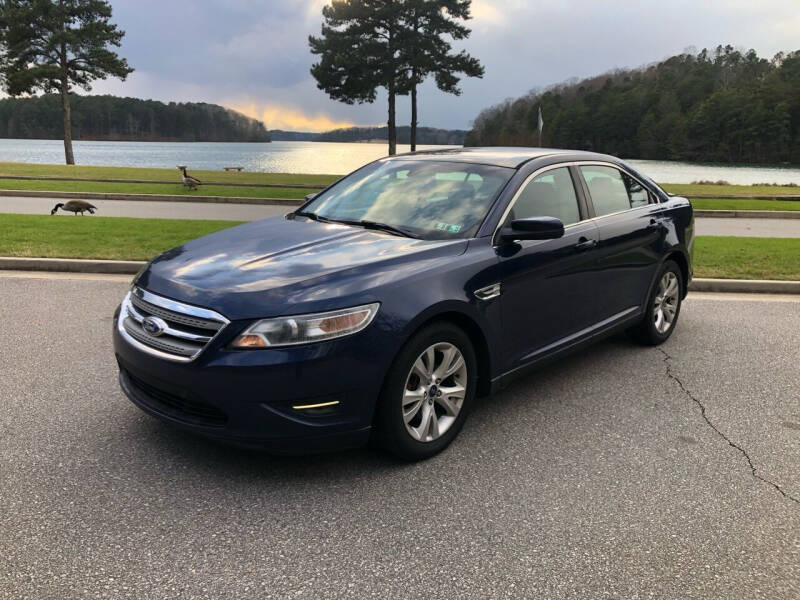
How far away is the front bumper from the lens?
2.79 meters

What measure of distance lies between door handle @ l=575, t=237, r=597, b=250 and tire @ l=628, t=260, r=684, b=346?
1129 mm

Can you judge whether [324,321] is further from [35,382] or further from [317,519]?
[35,382]

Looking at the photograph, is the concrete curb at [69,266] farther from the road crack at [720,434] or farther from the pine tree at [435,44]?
the pine tree at [435,44]

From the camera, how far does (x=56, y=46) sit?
37.8 m

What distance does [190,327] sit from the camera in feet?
9.66

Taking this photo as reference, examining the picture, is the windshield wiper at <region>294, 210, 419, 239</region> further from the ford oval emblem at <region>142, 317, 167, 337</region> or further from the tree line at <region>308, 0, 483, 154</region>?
the tree line at <region>308, 0, 483, 154</region>

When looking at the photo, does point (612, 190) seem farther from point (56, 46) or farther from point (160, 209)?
point (56, 46)

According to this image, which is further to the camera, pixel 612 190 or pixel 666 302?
pixel 666 302

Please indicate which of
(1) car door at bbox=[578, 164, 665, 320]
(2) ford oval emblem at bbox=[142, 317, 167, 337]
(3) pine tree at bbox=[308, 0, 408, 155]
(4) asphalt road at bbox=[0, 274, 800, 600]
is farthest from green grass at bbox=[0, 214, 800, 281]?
(3) pine tree at bbox=[308, 0, 408, 155]

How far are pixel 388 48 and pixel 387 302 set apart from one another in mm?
34939

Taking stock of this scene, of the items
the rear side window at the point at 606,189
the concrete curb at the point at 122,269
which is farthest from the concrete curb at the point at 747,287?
the rear side window at the point at 606,189

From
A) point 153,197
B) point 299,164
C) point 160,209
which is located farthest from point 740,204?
point 299,164

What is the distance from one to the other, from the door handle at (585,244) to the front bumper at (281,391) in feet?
6.25

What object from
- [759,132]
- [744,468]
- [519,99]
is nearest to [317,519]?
[744,468]
